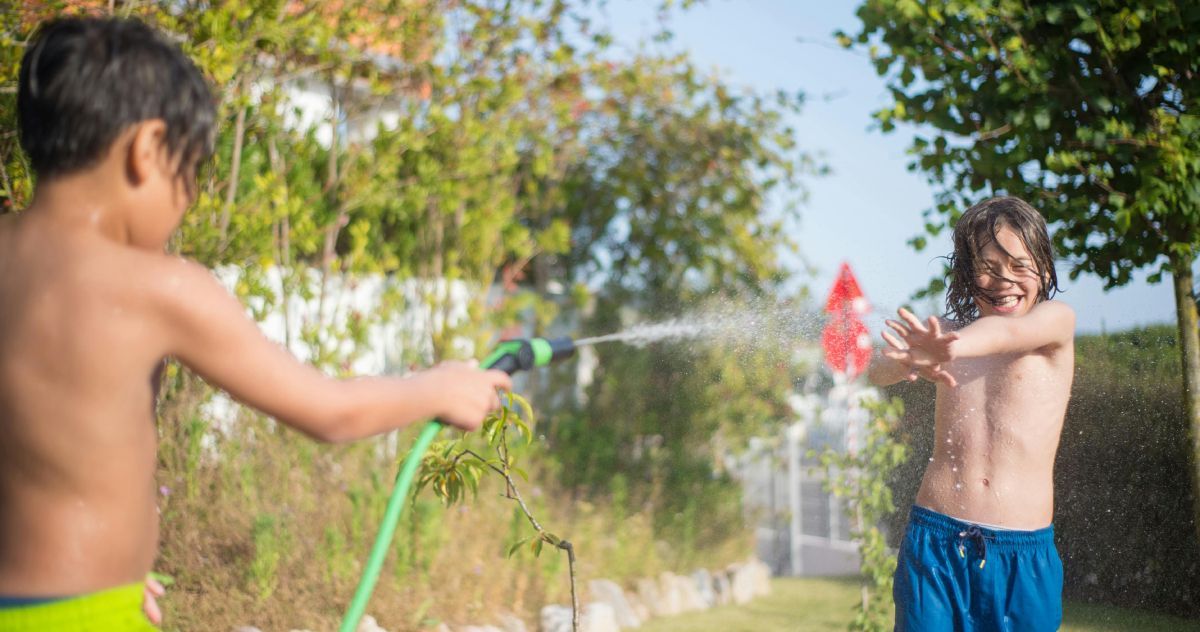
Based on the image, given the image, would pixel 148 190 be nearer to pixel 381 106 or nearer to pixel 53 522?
pixel 53 522

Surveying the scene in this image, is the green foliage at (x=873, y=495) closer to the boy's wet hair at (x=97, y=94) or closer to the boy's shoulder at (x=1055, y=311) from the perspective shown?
the boy's shoulder at (x=1055, y=311)

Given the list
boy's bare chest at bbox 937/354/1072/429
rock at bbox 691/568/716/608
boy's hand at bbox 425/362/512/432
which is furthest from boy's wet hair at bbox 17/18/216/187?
rock at bbox 691/568/716/608

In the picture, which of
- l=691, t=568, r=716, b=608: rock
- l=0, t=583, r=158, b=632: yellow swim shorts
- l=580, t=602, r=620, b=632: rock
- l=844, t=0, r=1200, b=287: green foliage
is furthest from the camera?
l=691, t=568, r=716, b=608: rock

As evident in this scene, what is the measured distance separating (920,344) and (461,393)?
3.79 feet

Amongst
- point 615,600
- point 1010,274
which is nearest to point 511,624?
point 615,600

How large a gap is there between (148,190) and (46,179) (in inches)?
5.2

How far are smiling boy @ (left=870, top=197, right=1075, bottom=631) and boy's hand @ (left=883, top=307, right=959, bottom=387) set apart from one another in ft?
0.12

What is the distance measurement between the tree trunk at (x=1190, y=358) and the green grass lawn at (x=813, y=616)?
43 centimetres

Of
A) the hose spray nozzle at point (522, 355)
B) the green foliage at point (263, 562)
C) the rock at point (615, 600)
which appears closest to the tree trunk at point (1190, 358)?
the rock at point (615, 600)

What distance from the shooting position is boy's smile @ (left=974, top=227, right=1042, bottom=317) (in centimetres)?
250

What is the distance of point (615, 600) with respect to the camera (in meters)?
5.27

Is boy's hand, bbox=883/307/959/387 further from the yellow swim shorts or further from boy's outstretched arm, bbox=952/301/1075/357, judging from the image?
the yellow swim shorts

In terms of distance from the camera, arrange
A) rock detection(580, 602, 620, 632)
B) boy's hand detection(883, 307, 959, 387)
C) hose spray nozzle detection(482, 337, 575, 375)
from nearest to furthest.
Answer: hose spray nozzle detection(482, 337, 575, 375) < boy's hand detection(883, 307, 959, 387) < rock detection(580, 602, 620, 632)

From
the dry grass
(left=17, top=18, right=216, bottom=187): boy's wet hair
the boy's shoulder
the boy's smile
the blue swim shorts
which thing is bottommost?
the dry grass
